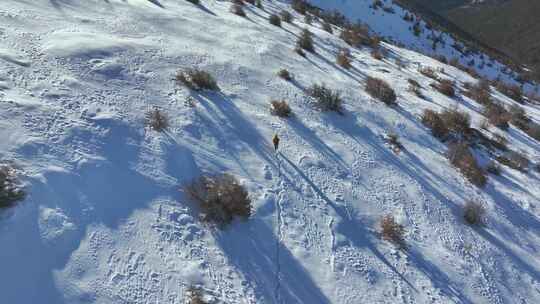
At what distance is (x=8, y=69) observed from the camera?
15.9 feet

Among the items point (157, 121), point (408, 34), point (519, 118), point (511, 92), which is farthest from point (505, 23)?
point (157, 121)

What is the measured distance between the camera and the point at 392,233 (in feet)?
16.3

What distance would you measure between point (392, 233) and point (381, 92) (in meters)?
4.18

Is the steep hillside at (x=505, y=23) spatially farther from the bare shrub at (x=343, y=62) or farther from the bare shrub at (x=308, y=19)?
the bare shrub at (x=343, y=62)

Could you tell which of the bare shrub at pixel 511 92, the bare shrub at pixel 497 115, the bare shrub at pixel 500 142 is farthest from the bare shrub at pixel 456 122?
the bare shrub at pixel 511 92

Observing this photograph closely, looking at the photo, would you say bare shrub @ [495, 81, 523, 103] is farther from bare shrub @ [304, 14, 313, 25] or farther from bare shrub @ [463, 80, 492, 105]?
bare shrub @ [304, 14, 313, 25]

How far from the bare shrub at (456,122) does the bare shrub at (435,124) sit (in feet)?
0.89

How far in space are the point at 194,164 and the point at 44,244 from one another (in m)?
1.84

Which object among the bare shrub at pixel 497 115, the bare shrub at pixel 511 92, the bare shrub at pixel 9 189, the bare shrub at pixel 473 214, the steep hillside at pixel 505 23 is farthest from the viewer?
the steep hillside at pixel 505 23

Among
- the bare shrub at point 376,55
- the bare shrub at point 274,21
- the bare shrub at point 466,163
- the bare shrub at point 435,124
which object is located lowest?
the bare shrub at point 466,163

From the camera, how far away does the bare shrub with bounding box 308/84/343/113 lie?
7102 mm

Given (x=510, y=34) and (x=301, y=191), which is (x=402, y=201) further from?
(x=510, y=34)

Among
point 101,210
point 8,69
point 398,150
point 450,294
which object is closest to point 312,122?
point 398,150

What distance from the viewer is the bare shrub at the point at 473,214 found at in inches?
228
